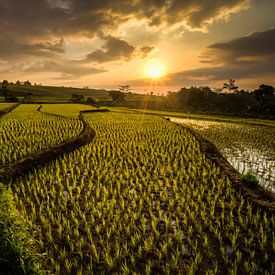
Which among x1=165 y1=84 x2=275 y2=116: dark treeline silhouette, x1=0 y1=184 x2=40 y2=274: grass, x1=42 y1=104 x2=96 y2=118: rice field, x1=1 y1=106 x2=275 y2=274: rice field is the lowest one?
x1=1 y1=106 x2=275 y2=274: rice field

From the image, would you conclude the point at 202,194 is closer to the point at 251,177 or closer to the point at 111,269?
the point at 251,177

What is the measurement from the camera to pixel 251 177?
5457 mm

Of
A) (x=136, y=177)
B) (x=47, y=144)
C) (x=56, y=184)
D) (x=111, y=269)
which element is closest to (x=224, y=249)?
(x=111, y=269)

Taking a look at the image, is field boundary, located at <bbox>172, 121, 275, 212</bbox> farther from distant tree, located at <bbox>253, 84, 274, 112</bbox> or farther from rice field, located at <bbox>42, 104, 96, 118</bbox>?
distant tree, located at <bbox>253, 84, 274, 112</bbox>

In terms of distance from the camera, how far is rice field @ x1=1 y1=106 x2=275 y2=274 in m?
3.06

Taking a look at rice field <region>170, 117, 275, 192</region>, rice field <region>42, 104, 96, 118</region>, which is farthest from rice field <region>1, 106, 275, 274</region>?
rice field <region>42, 104, 96, 118</region>

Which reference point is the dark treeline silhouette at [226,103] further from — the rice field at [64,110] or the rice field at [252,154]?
the rice field at [252,154]

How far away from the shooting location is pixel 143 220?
3.84 metres

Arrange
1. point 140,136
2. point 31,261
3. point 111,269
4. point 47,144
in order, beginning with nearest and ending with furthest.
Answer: point 31,261 → point 111,269 → point 47,144 → point 140,136

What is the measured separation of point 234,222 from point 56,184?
3.85 m

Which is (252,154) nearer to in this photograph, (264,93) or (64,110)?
(64,110)

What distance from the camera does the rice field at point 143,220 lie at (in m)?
3.06

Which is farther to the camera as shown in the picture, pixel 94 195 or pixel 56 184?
pixel 56 184

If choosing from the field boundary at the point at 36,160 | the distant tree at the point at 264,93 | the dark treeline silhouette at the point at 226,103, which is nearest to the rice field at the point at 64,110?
the field boundary at the point at 36,160
